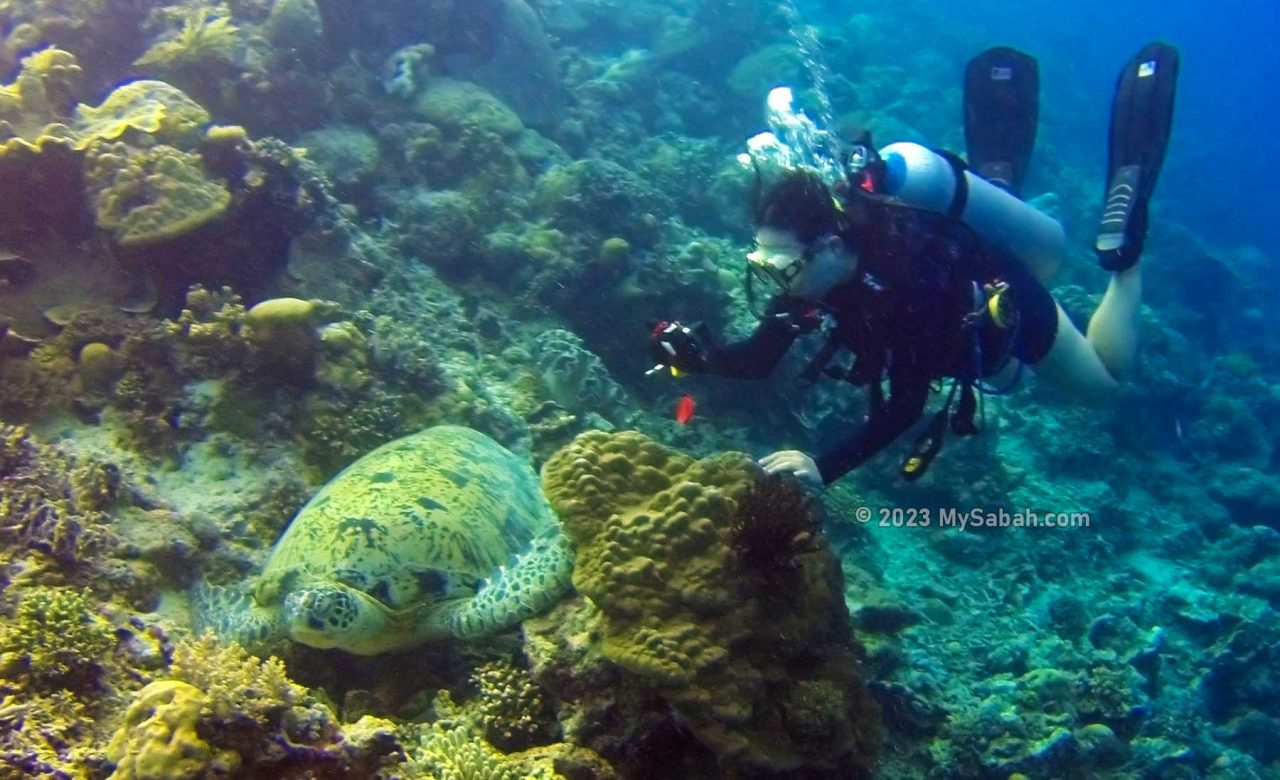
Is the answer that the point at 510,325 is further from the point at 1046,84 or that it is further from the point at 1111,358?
the point at 1046,84

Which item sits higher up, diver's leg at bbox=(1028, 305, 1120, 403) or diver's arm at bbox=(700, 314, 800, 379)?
diver's leg at bbox=(1028, 305, 1120, 403)

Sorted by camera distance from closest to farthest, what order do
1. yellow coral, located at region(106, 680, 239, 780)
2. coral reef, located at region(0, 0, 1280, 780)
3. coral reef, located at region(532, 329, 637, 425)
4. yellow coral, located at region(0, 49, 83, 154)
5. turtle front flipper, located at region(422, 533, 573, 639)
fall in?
yellow coral, located at region(106, 680, 239, 780)
coral reef, located at region(0, 0, 1280, 780)
turtle front flipper, located at region(422, 533, 573, 639)
yellow coral, located at region(0, 49, 83, 154)
coral reef, located at region(532, 329, 637, 425)

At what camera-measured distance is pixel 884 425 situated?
4250mm

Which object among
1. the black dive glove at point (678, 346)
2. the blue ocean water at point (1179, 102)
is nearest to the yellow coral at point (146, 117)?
the black dive glove at point (678, 346)

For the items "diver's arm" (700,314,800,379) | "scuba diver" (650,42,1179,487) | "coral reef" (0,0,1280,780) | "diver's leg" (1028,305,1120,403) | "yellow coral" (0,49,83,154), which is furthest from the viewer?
"yellow coral" (0,49,83,154)

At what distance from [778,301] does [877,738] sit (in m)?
2.59

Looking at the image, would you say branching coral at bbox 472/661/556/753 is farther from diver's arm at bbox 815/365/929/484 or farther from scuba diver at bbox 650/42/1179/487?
diver's arm at bbox 815/365/929/484

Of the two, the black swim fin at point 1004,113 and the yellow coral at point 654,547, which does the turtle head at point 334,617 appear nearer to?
the yellow coral at point 654,547

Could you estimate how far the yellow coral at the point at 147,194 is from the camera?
5.35 meters

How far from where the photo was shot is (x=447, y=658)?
12.7 feet

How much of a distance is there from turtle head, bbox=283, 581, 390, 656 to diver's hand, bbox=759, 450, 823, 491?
2.18 m

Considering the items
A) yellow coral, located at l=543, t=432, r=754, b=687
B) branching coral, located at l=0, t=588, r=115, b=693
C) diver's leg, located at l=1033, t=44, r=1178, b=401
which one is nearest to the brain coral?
yellow coral, located at l=543, t=432, r=754, b=687

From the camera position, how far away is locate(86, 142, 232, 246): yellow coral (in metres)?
5.35

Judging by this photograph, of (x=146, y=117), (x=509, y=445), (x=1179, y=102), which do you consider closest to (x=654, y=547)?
(x=509, y=445)
